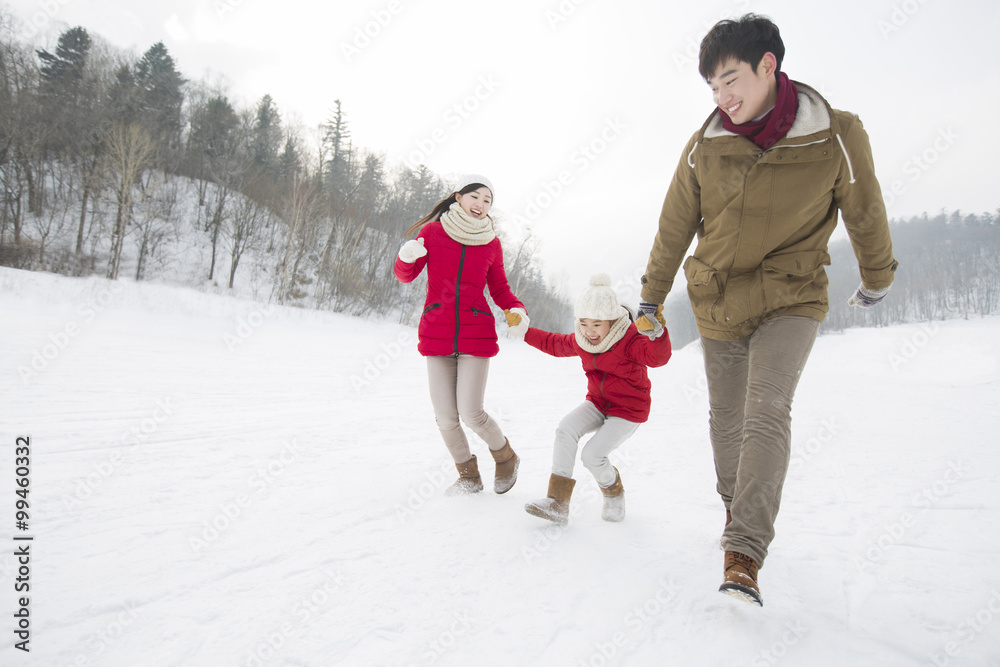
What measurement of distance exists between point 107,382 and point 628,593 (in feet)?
19.5

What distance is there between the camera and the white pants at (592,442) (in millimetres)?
2592

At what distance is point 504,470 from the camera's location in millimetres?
3027

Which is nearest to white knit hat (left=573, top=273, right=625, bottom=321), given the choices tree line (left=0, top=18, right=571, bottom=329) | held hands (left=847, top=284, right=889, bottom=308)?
held hands (left=847, top=284, right=889, bottom=308)

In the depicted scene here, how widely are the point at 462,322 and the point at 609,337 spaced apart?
2.90 ft

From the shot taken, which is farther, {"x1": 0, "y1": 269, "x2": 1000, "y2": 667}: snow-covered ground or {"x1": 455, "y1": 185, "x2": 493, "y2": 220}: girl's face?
{"x1": 455, "y1": 185, "x2": 493, "y2": 220}: girl's face

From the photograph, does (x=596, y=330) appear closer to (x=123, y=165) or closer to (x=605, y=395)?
(x=605, y=395)

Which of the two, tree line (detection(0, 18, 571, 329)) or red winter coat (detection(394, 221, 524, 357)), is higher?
tree line (detection(0, 18, 571, 329))

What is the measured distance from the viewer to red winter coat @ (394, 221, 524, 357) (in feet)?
9.59

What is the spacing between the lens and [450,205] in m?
3.15

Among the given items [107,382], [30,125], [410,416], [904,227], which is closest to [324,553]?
[410,416]

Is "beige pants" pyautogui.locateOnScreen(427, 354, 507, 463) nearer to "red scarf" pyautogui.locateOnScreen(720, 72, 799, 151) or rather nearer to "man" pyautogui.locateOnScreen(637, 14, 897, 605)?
"man" pyautogui.locateOnScreen(637, 14, 897, 605)

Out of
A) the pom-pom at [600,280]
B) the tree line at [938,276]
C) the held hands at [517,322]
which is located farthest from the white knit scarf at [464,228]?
the tree line at [938,276]

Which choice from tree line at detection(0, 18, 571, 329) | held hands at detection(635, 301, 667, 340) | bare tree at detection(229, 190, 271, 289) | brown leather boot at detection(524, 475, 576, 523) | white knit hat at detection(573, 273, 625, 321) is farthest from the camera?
bare tree at detection(229, 190, 271, 289)

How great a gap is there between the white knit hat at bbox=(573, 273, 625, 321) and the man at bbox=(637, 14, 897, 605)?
59cm
